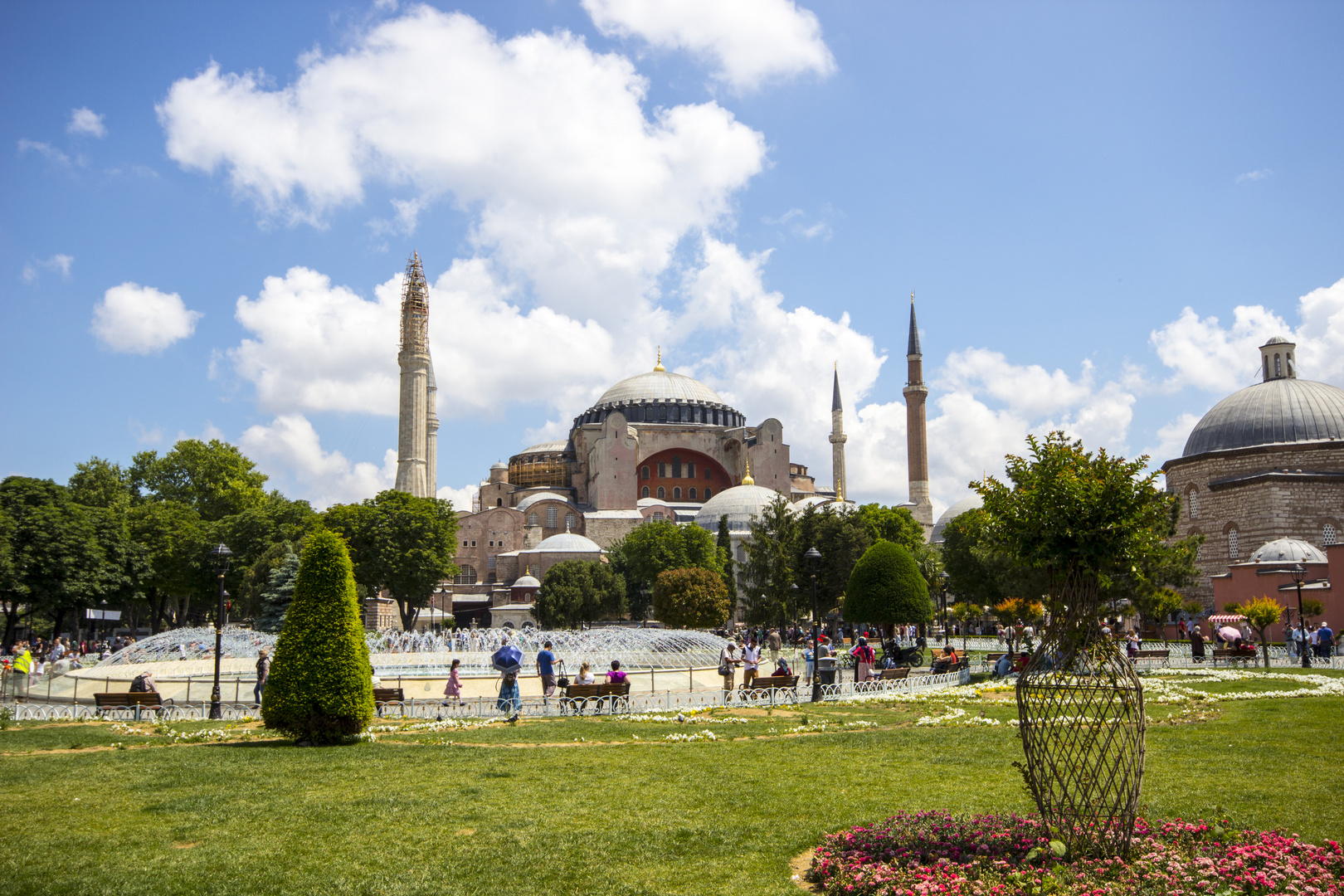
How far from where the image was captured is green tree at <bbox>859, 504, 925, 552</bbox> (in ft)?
136

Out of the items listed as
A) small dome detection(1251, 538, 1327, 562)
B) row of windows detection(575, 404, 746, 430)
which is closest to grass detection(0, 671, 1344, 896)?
small dome detection(1251, 538, 1327, 562)

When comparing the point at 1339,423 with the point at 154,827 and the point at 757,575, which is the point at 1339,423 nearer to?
the point at 757,575

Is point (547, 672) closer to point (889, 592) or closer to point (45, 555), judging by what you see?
point (889, 592)

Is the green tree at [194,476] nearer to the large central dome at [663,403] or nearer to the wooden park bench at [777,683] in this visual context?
the large central dome at [663,403]

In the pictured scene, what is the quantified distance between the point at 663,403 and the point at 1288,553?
132 feet

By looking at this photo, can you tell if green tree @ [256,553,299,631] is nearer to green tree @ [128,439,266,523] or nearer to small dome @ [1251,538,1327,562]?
green tree @ [128,439,266,523]

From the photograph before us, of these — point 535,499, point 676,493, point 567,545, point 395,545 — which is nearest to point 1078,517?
point 395,545

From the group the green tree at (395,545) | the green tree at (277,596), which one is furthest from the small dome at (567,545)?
the green tree at (277,596)

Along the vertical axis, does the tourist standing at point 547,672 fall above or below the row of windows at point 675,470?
below

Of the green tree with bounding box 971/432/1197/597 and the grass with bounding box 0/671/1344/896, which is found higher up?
the green tree with bounding box 971/432/1197/597

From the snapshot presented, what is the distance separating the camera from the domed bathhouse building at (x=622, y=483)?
49.5 meters

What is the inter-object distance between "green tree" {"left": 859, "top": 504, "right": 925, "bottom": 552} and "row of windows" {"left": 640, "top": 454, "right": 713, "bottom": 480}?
52.8ft

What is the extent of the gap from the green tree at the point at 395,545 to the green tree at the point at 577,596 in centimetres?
431

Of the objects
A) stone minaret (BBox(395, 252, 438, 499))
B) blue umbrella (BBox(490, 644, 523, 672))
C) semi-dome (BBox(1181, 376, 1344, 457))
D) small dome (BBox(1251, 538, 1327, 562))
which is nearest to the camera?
blue umbrella (BBox(490, 644, 523, 672))
